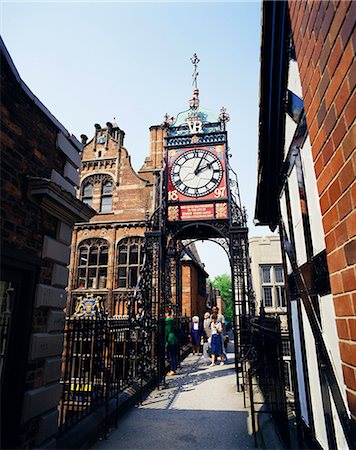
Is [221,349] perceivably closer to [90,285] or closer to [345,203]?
[90,285]

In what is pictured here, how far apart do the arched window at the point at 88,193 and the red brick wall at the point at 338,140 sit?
16.8 metres

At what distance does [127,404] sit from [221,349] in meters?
5.68

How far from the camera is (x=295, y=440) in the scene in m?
3.74

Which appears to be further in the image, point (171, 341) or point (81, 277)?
point (81, 277)

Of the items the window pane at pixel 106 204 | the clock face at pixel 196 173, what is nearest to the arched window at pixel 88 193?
the window pane at pixel 106 204

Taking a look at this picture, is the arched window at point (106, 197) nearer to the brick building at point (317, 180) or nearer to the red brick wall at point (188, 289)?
the red brick wall at point (188, 289)

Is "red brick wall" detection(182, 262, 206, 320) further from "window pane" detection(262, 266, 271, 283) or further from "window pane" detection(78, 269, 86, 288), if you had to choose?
"window pane" detection(78, 269, 86, 288)

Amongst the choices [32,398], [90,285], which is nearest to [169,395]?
[32,398]

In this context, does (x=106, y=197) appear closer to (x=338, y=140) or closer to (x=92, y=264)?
(x=92, y=264)

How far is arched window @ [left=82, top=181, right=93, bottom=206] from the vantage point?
17.4 m

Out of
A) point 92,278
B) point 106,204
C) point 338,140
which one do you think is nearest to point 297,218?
point 338,140

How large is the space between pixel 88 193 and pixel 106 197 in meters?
1.21

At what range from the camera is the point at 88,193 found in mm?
17562

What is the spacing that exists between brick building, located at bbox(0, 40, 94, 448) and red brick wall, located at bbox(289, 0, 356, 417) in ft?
10.4
